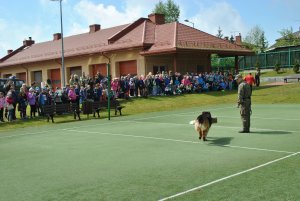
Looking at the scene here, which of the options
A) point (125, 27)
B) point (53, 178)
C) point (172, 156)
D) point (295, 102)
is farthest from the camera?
point (125, 27)

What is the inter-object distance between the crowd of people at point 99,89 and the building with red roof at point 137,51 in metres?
2.54

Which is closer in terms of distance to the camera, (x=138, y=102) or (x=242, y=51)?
(x=138, y=102)

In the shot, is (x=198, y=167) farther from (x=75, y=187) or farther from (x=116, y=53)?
(x=116, y=53)

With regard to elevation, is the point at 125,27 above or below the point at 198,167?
above

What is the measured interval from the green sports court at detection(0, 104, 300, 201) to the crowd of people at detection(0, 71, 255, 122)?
6.53 m

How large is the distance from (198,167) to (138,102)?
728 inches

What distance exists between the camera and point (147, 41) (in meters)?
35.5

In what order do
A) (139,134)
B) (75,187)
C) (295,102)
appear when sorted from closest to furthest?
(75,187)
(139,134)
(295,102)

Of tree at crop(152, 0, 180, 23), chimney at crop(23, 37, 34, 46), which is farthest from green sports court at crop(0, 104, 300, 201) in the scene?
tree at crop(152, 0, 180, 23)

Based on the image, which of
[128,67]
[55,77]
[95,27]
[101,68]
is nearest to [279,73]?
[128,67]

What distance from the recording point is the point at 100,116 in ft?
73.4

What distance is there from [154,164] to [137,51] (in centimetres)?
2679

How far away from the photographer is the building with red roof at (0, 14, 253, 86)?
3478cm

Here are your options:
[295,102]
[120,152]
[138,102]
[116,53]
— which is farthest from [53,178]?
[116,53]
